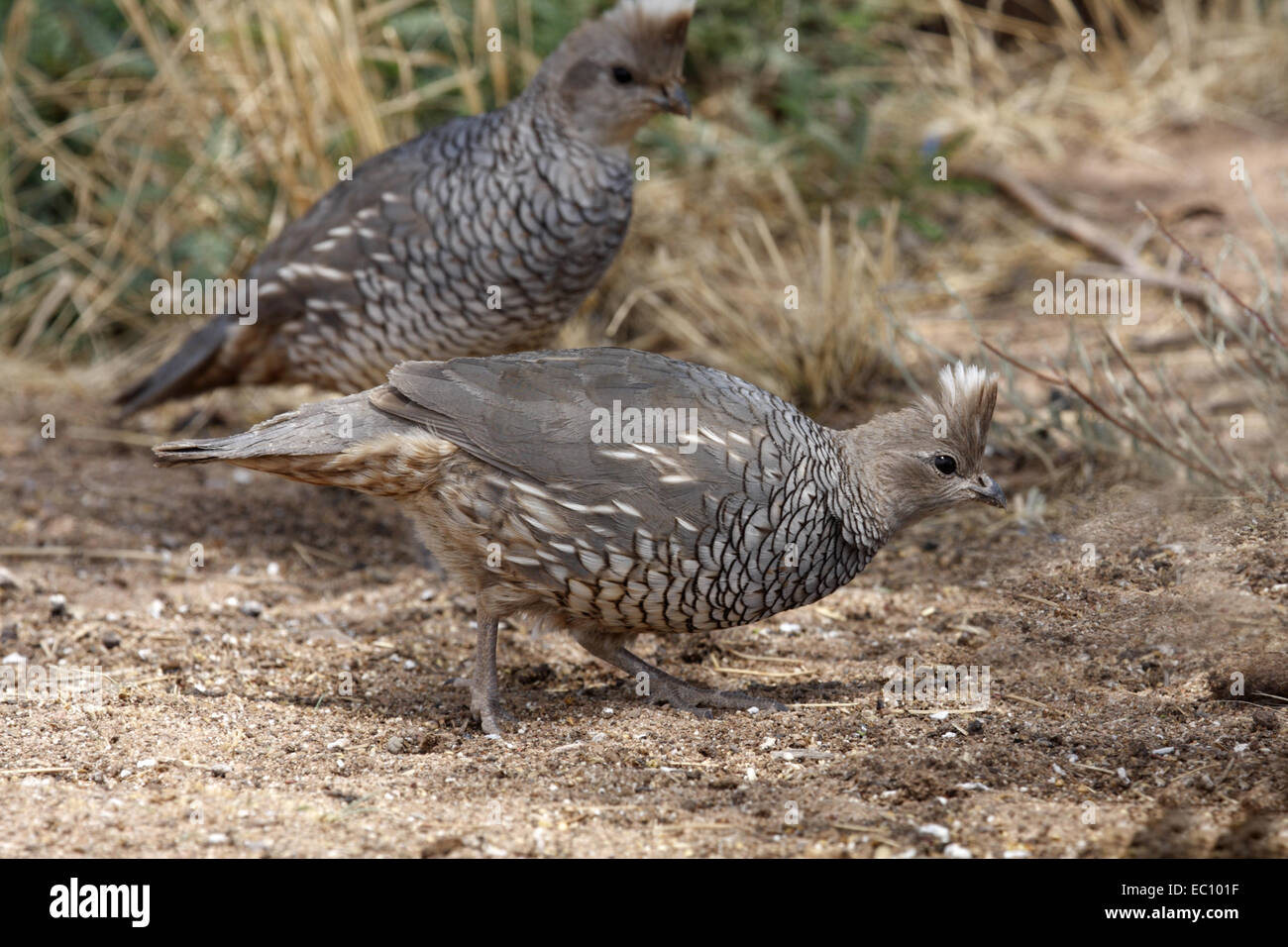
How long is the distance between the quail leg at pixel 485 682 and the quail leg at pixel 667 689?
324 millimetres

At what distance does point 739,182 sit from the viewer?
8.45 meters

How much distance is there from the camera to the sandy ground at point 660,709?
3.38 metres

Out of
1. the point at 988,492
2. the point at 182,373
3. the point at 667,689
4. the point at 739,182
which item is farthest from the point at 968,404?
the point at 739,182

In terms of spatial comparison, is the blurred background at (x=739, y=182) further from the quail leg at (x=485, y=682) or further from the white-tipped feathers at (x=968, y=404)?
the quail leg at (x=485, y=682)

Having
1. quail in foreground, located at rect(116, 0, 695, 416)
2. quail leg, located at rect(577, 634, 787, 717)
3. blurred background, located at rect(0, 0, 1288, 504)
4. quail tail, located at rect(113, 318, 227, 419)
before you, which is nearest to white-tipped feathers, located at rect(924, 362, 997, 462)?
quail leg, located at rect(577, 634, 787, 717)

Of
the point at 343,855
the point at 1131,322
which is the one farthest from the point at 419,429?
the point at 1131,322

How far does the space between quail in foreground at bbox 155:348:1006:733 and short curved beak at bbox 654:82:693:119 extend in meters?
1.80

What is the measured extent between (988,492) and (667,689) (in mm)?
1233

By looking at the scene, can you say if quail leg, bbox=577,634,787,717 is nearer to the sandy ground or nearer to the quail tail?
the sandy ground

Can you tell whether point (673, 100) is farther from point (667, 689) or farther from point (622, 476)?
point (667, 689)

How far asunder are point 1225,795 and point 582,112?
3.79 meters

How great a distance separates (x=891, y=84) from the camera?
9.44m

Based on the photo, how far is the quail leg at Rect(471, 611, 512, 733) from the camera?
4.34 meters

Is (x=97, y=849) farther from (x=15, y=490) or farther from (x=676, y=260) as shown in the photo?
(x=676, y=260)
